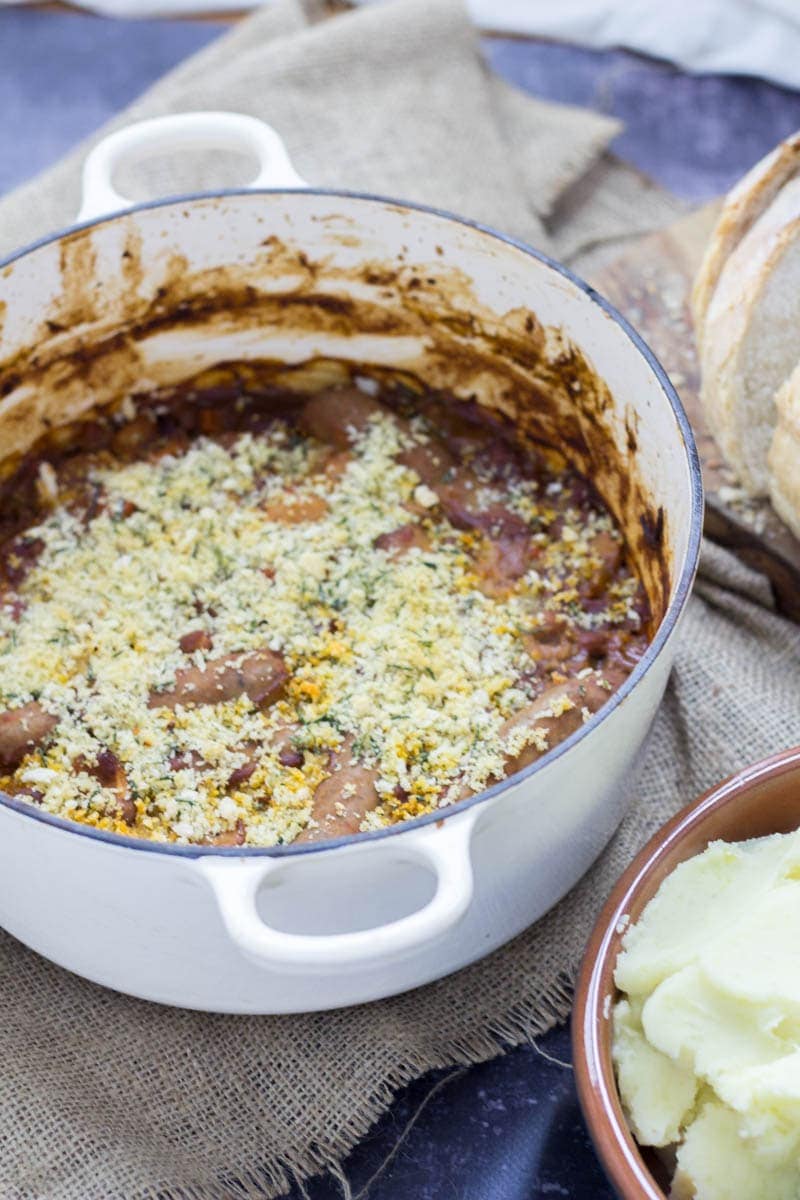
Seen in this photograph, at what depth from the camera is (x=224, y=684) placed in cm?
182

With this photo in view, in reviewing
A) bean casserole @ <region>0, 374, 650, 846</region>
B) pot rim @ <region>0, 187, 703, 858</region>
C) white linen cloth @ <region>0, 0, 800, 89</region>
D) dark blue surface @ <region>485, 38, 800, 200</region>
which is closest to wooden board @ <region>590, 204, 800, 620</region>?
bean casserole @ <region>0, 374, 650, 846</region>

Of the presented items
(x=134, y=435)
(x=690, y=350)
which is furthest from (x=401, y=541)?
(x=690, y=350)

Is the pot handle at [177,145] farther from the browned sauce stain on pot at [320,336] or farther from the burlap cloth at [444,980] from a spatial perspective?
the burlap cloth at [444,980]

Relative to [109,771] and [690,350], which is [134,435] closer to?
[109,771]

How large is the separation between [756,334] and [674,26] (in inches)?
52.5

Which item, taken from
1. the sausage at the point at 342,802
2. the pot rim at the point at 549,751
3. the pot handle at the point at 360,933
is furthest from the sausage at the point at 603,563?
the pot handle at the point at 360,933

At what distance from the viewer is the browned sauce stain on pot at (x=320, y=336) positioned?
80.3 inches

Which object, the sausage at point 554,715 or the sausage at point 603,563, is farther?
the sausage at point 603,563

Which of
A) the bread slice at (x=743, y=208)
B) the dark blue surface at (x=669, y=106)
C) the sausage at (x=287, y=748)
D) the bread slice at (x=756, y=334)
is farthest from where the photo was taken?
the dark blue surface at (x=669, y=106)

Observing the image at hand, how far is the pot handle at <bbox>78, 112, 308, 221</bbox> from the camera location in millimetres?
1955

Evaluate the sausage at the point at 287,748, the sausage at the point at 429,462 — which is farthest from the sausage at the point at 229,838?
the sausage at the point at 429,462

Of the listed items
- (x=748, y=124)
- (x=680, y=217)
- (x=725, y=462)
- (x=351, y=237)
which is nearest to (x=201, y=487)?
(x=351, y=237)

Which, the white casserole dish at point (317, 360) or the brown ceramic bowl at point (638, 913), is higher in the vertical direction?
the white casserole dish at point (317, 360)

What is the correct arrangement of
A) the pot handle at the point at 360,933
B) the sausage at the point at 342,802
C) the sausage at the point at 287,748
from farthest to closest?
the sausage at the point at 287,748 < the sausage at the point at 342,802 < the pot handle at the point at 360,933
